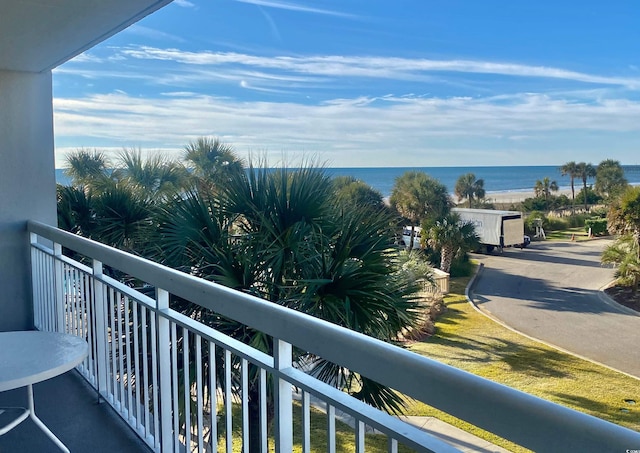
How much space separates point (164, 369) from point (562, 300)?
69.1 ft

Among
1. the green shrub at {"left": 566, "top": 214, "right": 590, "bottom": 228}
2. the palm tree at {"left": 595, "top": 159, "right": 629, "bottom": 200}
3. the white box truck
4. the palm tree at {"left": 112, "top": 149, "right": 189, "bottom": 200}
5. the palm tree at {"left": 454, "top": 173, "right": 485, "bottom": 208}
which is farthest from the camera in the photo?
the palm tree at {"left": 454, "top": 173, "right": 485, "bottom": 208}

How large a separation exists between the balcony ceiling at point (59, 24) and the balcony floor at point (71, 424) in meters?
1.79

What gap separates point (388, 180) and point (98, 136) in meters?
26.4

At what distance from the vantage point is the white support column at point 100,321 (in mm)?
2229

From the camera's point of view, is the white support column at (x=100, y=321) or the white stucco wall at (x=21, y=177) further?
the white stucco wall at (x=21, y=177)

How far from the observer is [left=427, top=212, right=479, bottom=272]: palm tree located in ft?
64.4

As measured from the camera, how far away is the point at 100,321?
7.38ft

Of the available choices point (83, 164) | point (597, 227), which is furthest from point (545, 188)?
point (83, 164)

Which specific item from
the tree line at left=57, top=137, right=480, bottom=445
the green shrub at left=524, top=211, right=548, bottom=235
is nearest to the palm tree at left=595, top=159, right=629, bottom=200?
the green shrub at left=524, top=211, right=548, bottom=235

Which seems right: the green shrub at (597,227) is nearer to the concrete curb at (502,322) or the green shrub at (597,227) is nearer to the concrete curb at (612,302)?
the concrete curb at (612,302)

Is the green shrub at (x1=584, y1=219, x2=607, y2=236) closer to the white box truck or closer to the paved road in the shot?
the paved road

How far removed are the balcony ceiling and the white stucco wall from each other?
373 millimetres

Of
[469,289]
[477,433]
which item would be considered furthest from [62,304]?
[469,289]

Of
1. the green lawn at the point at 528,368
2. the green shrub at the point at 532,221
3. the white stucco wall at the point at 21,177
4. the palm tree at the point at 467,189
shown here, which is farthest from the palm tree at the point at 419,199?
the white stucco wall at the point at 21,177
